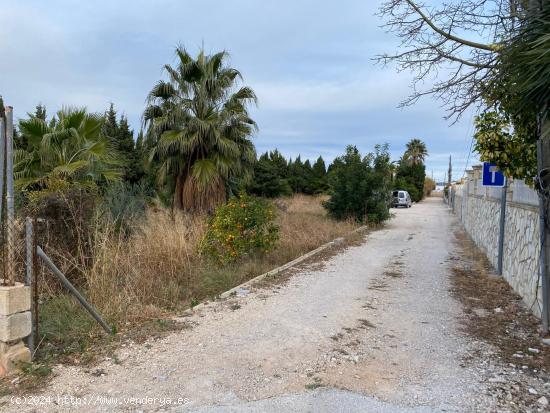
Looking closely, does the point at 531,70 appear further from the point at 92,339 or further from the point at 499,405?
the point at 92,339

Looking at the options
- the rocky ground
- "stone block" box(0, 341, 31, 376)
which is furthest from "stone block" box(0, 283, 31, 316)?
the rocky ground

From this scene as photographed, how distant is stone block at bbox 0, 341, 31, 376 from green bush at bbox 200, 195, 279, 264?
173 inches

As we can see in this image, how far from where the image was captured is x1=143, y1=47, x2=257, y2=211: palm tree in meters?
12.2

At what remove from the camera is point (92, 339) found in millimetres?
4562

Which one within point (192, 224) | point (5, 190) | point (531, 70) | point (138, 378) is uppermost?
point (531, 70)

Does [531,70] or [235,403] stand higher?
[531,70]

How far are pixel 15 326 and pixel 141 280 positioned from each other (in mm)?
2488

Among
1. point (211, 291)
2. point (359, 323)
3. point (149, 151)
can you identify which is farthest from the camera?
point (149, 151)

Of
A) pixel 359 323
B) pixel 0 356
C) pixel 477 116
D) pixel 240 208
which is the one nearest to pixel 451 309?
pixel 359 323

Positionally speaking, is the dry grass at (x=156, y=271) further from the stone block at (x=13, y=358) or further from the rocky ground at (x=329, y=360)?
the stone block at (x=13, y=358)

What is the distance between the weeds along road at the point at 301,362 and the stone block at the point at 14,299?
26.5 inches

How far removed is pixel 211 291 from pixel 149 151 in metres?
7.50

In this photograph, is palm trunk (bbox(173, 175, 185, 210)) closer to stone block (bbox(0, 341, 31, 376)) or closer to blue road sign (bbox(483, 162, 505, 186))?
blue road sign (bbox(483, 162, 505, 186))

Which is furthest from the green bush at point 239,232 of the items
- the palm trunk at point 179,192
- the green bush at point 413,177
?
the green bush at point 413,177
